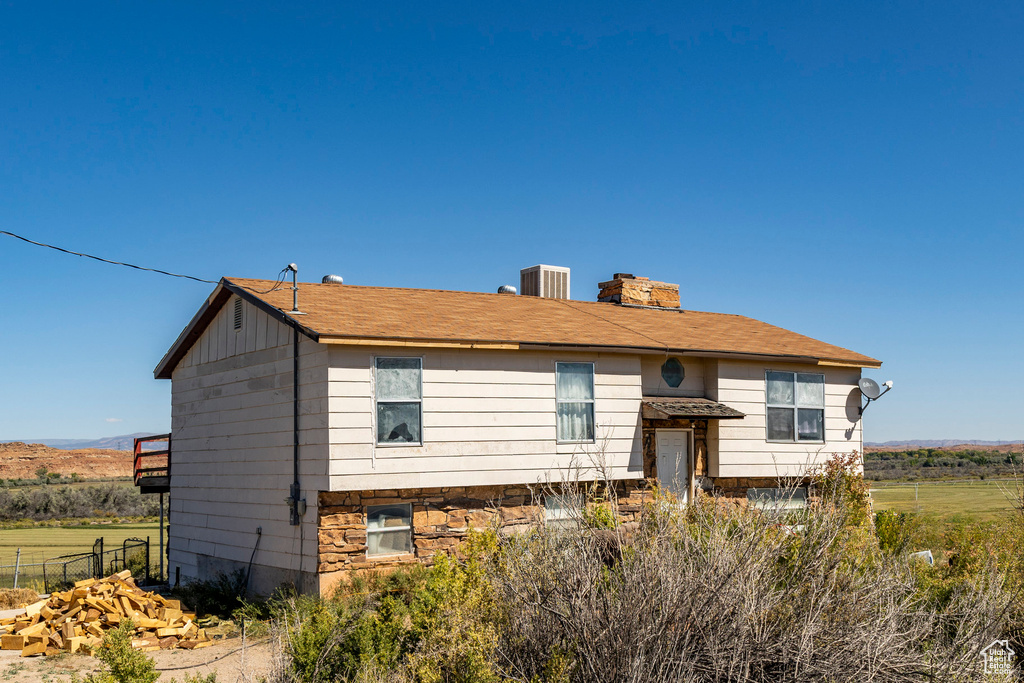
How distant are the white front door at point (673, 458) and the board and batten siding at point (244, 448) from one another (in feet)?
23.1

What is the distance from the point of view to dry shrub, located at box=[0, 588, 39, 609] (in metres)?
16.2

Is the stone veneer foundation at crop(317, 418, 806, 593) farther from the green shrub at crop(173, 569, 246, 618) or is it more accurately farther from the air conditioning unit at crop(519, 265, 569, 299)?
the air conditioning unit at crop(519, 265, 569, 299)

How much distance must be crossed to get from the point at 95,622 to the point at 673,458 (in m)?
10.7

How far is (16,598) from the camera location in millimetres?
16453

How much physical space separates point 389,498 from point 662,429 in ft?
19.8

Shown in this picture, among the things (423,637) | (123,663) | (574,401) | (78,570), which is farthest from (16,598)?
(423,637)

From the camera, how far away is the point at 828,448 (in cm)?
1892

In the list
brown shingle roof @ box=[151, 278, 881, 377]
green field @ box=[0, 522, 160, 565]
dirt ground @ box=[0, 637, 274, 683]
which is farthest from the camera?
green field @ box=[0, 522, 160, 565]

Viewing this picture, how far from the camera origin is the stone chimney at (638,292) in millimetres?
21547

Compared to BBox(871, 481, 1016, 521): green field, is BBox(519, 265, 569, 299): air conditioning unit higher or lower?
higher

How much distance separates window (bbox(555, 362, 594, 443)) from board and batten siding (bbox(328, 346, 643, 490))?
13cm

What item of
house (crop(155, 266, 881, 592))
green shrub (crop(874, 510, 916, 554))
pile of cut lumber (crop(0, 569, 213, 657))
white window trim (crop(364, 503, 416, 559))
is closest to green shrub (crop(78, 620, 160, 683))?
pile of cut lumber (crop(0, 569, 213, 657))

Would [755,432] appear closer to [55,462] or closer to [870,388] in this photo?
[870,388]

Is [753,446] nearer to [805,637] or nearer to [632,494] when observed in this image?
[632,494]
